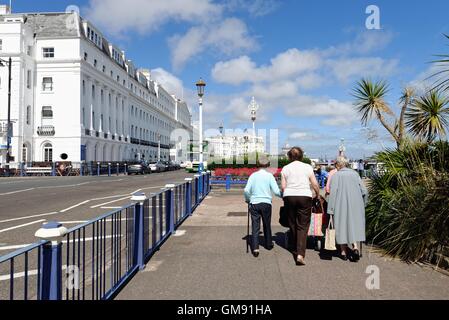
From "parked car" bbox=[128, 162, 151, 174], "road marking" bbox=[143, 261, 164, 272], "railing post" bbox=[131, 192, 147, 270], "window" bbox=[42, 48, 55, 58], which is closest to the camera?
"railing post" bbox=[131, 192, 147, 270]

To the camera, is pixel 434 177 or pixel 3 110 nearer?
pixel 434 177

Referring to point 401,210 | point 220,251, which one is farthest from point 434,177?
point 220,251

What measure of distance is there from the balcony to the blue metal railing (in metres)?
46.1

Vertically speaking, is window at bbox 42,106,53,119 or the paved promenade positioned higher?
window at bbox 42,106,53,119

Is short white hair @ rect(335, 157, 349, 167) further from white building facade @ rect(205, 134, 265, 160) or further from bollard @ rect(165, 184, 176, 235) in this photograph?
white building facade @ rect(205, 134, 265, 160)

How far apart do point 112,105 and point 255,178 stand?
61.0 metres

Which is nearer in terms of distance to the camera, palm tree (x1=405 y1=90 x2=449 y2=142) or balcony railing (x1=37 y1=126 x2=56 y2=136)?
palm tree (x1=405 y1=90 x2=449 y2=142)

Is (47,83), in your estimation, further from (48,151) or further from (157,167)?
(157,167)

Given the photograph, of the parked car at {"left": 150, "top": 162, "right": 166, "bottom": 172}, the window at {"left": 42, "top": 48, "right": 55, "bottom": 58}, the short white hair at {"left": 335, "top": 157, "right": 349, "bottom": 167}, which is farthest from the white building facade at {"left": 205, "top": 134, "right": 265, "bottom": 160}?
the window at {"left": 42, "top": 48, "right": 55, "bottom": 58}

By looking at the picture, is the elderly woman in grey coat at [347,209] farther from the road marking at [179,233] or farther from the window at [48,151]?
the window at [48,151]

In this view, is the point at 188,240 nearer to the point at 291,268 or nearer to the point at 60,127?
the point at 291,268

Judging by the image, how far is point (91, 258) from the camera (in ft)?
14.9

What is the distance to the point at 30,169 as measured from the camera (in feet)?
133

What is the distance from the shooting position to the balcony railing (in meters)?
49.2
